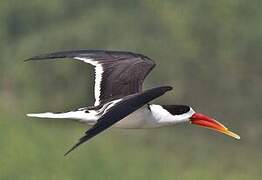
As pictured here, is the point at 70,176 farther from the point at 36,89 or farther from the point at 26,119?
the point at 36,89

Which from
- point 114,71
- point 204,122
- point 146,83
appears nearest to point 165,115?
point 204,122

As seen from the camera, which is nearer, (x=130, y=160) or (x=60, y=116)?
(x=60, y=116)

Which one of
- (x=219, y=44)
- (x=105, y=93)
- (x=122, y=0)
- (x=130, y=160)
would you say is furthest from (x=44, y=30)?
(x=105, y=93)

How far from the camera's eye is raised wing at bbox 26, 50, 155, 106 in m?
7.30

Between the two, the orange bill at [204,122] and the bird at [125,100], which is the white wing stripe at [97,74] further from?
the orange bill at [204,122]

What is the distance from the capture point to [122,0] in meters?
15.8

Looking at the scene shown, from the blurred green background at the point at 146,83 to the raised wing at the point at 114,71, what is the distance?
4.16 m

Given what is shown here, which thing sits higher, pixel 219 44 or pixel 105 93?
pixel 105 93

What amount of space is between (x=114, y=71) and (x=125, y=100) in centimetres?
97

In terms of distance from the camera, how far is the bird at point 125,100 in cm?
648

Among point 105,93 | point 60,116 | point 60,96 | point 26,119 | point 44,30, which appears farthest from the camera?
point 44,30

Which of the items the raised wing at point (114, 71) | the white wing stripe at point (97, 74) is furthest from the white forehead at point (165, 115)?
the white wing stripe at point (97, 74)

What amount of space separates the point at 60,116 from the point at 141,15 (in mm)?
8745

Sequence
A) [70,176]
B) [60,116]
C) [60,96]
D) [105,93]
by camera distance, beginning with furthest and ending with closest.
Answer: [60,96], [70,176], [105,93], [60,116]
